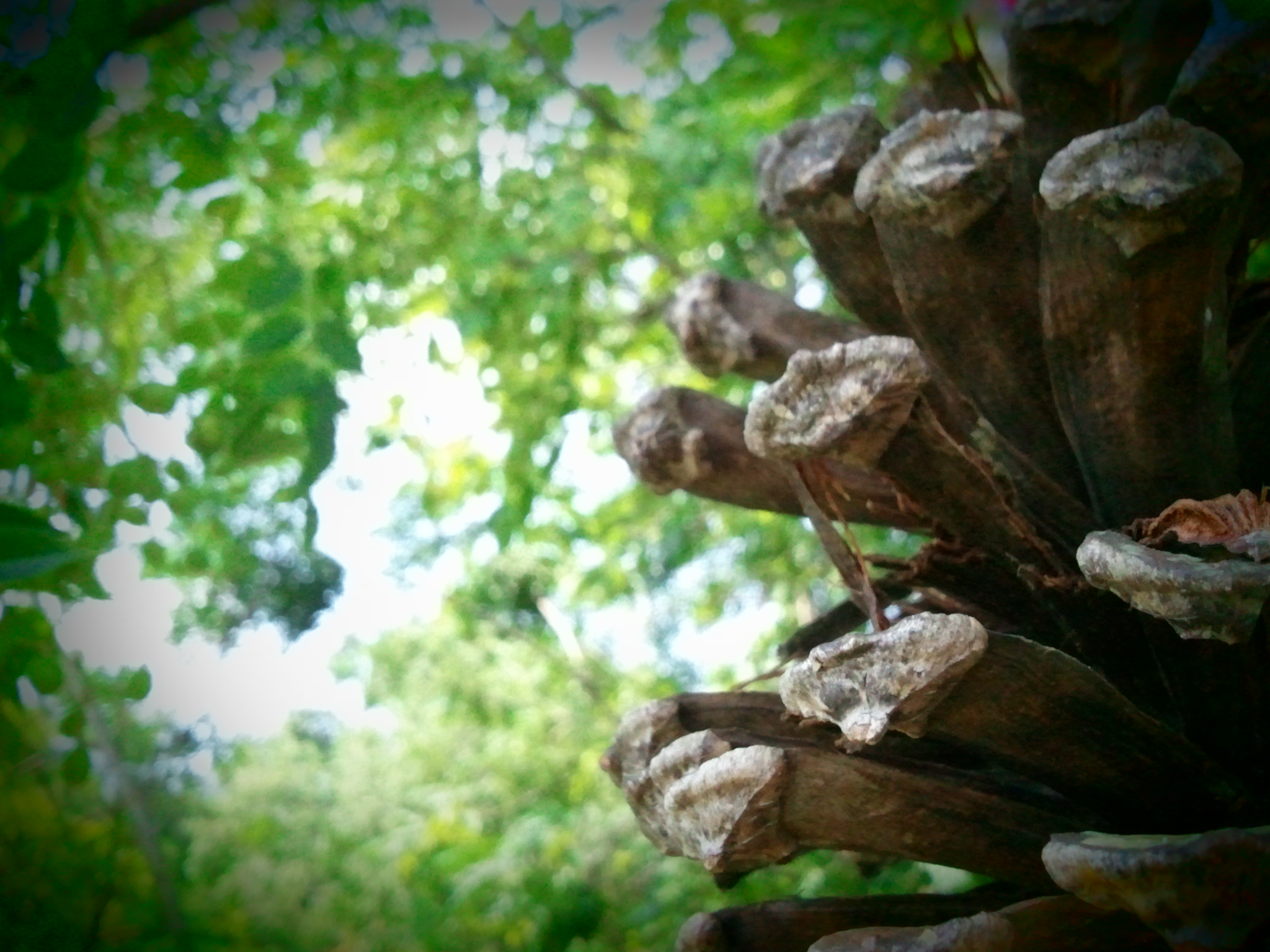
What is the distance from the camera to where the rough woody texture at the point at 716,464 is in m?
1.01

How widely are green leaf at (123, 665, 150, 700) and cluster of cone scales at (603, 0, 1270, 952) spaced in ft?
2.46

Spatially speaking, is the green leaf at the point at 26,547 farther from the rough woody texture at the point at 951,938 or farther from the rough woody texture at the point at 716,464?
the rough woody texture at the point at 951,938

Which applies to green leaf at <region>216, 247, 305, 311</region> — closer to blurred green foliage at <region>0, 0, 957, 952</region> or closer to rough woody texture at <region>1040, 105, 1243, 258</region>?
blurred green foliage at <region>0, 0, 957, 952</region>

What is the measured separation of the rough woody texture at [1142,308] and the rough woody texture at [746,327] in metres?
0.31

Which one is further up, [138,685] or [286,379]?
[286,379]

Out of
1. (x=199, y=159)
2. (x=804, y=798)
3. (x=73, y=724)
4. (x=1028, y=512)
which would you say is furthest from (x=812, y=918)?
(x=199, y=159)

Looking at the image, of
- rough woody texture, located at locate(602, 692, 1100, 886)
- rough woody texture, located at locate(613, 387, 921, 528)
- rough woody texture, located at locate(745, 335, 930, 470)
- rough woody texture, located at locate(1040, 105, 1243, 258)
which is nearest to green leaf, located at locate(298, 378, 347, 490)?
rough woody texture, located at locate(613, 387, 921, 528)

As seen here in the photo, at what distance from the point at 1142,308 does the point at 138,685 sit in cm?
129

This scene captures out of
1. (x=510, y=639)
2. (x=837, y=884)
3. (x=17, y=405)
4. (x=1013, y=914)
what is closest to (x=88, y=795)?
(x=17, y=405)

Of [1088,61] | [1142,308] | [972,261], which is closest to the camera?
[1142,308]

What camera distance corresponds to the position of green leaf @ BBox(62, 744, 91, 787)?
1305 millimetres

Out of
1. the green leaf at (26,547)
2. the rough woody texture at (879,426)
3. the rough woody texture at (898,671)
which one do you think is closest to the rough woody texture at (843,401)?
the rough woody texture at (879,426)

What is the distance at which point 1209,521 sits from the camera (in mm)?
690

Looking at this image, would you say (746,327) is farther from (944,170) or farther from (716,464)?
(944,170)
